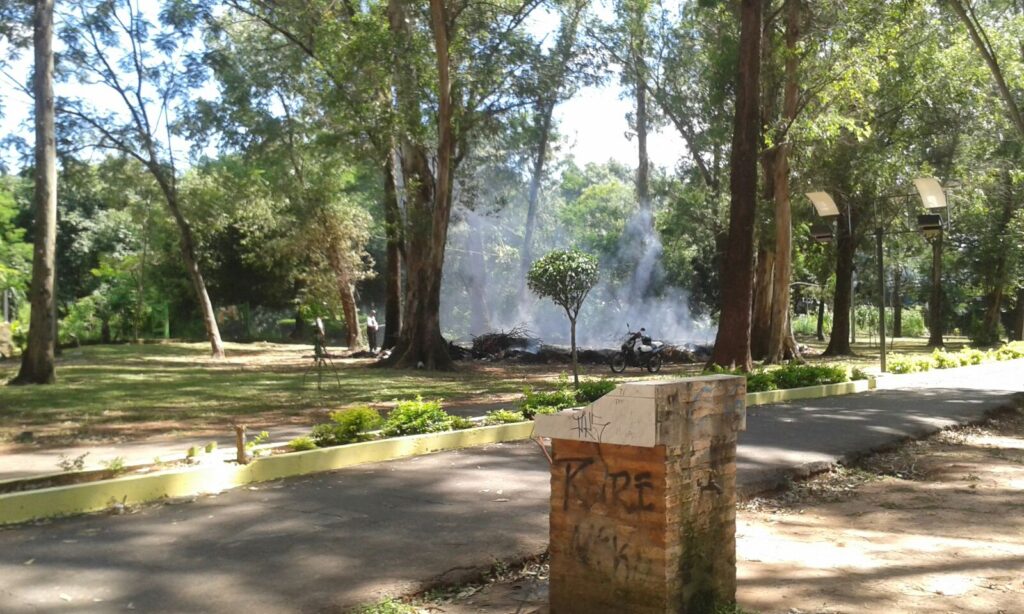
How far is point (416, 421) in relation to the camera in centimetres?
952

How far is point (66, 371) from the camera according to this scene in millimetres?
21594

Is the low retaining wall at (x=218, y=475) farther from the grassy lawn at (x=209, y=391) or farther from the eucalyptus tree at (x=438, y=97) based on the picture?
the eucalyptus tree at (x=438, y=97)

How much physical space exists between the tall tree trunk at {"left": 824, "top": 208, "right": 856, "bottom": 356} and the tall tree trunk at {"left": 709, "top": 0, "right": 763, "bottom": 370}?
12.4 m

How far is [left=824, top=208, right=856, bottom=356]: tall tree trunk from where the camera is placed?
97.1ft

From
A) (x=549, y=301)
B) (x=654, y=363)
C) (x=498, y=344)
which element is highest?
(x=549, y=301)

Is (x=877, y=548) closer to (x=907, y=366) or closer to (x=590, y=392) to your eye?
(x=590, y=392)

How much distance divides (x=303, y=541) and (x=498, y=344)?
82.1 feet

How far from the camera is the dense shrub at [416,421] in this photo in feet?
30.7

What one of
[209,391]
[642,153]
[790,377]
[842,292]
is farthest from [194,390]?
[642,153]

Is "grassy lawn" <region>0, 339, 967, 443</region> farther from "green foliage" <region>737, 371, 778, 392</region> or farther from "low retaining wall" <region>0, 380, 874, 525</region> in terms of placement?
"green foliage" <region>737, 371, 778, 392</region>

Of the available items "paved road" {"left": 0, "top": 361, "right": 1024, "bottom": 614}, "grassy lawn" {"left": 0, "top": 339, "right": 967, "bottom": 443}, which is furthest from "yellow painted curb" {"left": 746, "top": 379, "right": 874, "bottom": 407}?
"paved road" {"left": 0, "top": 361, "right": 1024, "bottom": 614}

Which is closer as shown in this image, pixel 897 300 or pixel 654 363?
pixel 654 363

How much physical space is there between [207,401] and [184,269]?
82.6ft

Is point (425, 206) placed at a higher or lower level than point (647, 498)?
higher
